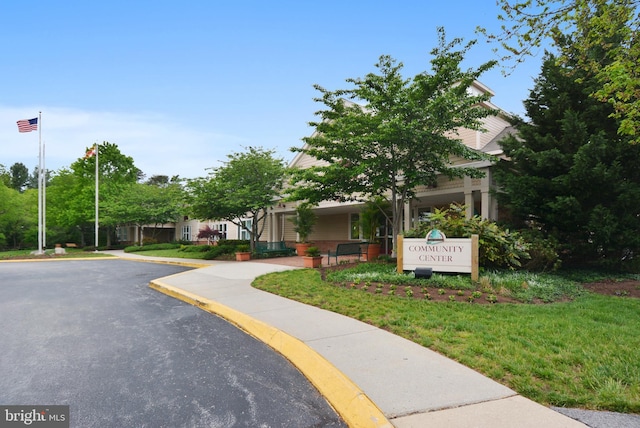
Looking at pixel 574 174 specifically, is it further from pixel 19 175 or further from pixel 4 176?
pixel 19 175

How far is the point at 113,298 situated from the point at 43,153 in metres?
24.4

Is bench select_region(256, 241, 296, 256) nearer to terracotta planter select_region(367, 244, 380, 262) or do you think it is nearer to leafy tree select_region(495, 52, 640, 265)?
terracotta planter select_region(367, 244, 380, 262)

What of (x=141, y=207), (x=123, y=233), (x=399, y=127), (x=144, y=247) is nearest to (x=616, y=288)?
(x=399, y=127)

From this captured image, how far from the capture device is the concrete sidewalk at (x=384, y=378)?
2.80 m

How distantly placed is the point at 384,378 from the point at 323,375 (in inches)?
25.0

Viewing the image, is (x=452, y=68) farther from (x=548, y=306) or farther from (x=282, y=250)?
(x=282, y=250)

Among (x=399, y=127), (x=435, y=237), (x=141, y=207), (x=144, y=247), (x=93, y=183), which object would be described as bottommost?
(x=144, y=247)

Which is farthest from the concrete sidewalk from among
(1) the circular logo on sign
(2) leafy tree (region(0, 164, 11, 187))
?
(2) leafy tree (region(0, 164, 11, 187))

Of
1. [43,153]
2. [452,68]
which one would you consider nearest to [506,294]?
[452,68]

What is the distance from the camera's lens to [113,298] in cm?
861

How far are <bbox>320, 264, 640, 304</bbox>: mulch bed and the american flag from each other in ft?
85.5

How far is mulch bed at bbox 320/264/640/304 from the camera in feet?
23.2

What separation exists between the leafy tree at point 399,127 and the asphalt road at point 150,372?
671cm

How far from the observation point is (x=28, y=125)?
24.2 metres
